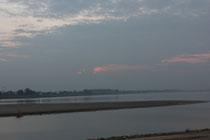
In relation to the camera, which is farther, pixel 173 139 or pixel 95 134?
pixel 95 134

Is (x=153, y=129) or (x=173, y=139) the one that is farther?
(x=153, y=129)

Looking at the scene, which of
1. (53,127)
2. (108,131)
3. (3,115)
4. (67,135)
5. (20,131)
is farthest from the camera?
(3,115)

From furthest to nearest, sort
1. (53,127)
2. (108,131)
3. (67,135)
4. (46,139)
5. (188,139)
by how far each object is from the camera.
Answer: (53,127) → (108,131) → (67,135) → (46,139) → (188,139)

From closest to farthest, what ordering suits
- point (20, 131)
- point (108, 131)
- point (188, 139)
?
point (188, 139) → point (108, 131) → point (20, 131)

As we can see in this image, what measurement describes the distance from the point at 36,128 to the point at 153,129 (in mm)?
14279

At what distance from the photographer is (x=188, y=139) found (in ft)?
57.7

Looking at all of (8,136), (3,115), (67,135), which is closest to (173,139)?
(67,135)

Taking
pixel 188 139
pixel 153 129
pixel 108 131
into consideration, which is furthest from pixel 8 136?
pixel 188 139

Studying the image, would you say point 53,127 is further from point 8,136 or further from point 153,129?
point 153,129

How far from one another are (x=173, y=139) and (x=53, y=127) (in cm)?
1770

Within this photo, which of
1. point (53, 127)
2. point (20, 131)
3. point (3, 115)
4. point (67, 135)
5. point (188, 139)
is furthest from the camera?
point (3, 115)

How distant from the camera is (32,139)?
24188mm

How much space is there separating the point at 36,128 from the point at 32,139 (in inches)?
268

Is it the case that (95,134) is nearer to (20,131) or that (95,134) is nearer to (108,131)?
(108,131)
